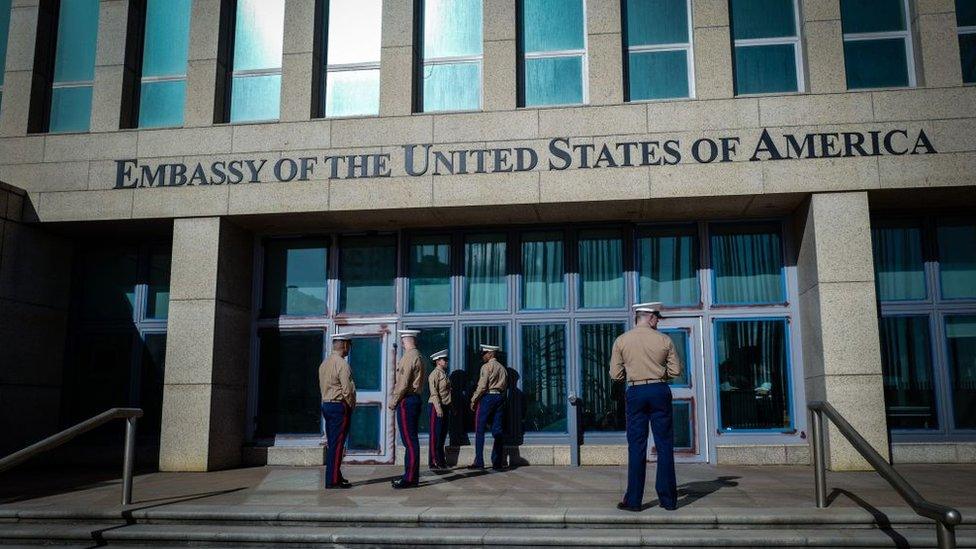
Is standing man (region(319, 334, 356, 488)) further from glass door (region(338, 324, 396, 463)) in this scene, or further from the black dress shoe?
glass door (region(338, 324, 396, 463))

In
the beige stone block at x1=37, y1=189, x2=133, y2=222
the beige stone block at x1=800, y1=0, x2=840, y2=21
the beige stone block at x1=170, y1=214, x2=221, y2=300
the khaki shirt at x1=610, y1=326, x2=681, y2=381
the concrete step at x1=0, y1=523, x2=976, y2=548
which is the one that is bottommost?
the concrete step at x1=0, y1=523, x2=976, y2=548

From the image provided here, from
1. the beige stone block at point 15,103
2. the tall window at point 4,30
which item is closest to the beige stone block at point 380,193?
the beige stone block at point 15,103

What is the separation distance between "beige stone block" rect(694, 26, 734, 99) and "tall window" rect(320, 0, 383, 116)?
489 centimetres

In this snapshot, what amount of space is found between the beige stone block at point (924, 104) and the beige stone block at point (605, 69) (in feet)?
11.6

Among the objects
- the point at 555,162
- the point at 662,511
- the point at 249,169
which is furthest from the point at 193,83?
the point at 662,511

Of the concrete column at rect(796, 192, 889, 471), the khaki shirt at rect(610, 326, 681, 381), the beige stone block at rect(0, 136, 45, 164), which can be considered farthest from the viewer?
the beige stone block at rect(0, 136, 45, 164)

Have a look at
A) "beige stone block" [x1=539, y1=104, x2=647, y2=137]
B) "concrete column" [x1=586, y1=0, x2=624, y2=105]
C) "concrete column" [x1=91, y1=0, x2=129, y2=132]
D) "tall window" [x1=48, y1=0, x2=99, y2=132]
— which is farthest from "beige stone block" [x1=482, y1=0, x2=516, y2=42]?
"tall window" [x1=48, y1=0, x2=99, y2=132]

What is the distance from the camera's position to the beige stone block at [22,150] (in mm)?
12961

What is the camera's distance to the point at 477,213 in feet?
40.4

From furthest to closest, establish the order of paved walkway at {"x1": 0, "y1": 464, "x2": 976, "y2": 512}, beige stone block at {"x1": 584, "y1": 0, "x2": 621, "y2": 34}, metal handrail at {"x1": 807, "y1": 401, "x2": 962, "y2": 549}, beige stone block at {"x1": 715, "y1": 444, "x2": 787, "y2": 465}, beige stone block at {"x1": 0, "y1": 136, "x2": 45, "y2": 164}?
beige stone block at {"x1": 0, "y1": 136, "x2": 45, "y2": 164} → beige stone block at {"x1": 584, "y1": 0, "x2": 621, "y2": 34} → beige stone block at {"x1": 715, "y1": 444, "x2": 787, "y2": 465} → paved walkway at {"x1": 0, "y1": 464, "x2": 976, "y2": 512} → metal handrail at {"x1": 807, "y1": 401, "x2": 962, "y2": 549}

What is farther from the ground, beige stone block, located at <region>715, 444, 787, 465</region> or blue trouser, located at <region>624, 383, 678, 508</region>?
blue trouser, located at <region>624, 383, 678, 508</region>

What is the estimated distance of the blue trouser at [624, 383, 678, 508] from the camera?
7648mm

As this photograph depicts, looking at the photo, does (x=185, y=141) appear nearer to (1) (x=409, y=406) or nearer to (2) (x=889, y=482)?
(1) (x=409, y=406)

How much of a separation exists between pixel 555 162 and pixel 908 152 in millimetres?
4789
